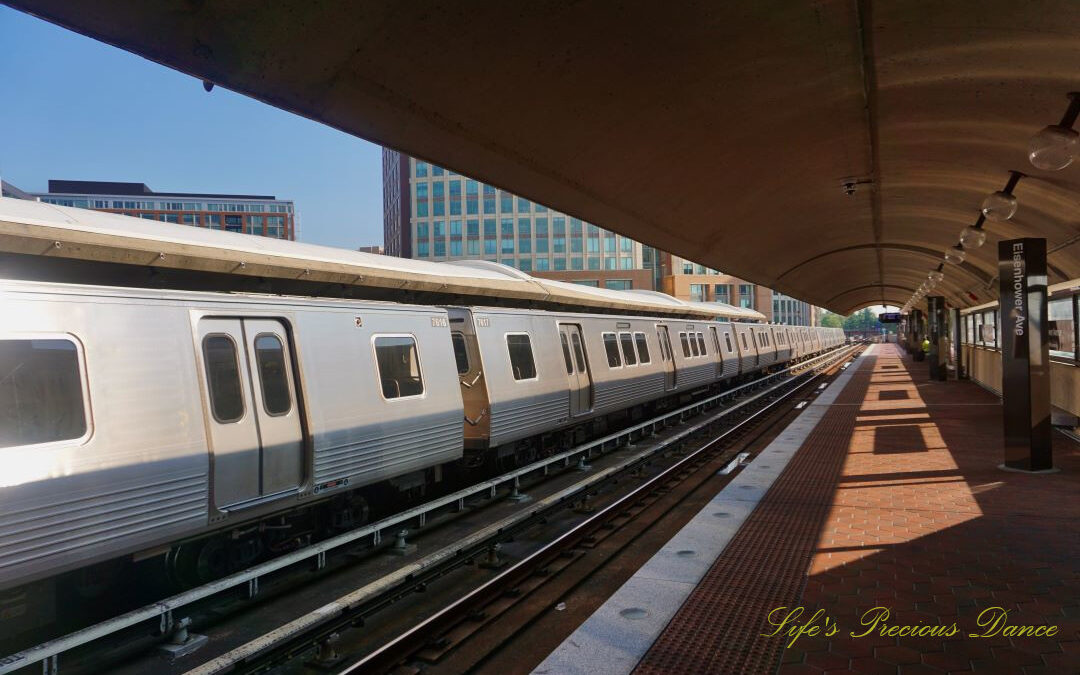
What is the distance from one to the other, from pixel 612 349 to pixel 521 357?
4070 millimetres

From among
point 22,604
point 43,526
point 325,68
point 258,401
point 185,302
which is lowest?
point 22,604

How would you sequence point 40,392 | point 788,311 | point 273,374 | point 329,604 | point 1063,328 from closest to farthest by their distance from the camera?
point 40,392
point 329,604
point 273,374
point 1063,328
point 788,311

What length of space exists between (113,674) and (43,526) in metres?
1.19

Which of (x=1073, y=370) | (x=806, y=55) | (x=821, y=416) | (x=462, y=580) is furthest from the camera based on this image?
(x=821, y=416)

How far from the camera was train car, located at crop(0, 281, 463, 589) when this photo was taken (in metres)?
4.77

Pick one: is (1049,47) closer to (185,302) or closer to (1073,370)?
(185,302)

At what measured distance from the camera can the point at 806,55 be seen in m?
5.78

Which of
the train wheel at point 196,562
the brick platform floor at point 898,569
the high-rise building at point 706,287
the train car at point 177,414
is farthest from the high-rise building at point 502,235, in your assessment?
the train wheel at point 196,562

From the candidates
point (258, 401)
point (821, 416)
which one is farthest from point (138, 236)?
point (821, 416)

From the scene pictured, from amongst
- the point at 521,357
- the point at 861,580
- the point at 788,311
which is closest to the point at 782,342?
the point at 521,357

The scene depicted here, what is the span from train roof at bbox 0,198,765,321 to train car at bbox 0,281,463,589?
986mm

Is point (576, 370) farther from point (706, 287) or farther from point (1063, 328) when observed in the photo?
point (706, 287)

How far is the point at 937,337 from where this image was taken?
3014 centimetres

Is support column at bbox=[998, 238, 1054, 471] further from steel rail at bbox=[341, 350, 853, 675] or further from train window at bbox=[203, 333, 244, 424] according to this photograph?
train window at bbox=[203, 333, 244, 424]
